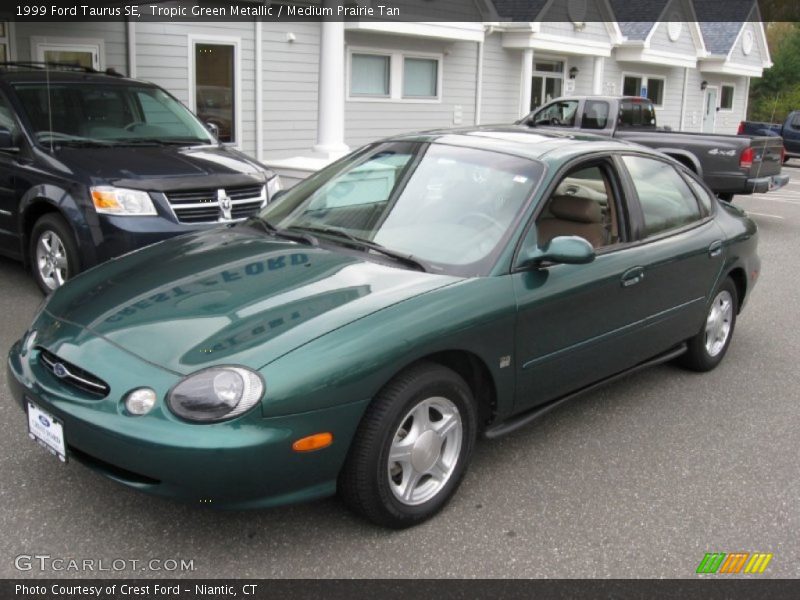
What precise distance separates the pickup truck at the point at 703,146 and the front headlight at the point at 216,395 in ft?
31.7

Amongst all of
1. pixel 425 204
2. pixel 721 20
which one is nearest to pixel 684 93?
pixel 721 20

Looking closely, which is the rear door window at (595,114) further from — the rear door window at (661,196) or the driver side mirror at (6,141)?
the driver side mirror at (6,141)

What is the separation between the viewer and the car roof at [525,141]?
411cm

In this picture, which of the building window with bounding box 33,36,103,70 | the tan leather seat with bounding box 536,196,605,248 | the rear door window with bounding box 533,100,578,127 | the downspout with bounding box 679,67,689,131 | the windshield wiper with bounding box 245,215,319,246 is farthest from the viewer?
the downspout with bounding box 679,67,689,131

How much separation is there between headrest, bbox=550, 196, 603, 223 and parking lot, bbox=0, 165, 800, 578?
3.58 feet

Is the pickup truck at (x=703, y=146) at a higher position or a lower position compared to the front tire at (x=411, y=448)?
higher

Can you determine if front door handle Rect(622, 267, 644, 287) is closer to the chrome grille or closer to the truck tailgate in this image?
the chrome grille

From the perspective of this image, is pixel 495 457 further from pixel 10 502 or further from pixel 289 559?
pixel 10 502

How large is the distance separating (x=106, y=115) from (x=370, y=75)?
9453 mm

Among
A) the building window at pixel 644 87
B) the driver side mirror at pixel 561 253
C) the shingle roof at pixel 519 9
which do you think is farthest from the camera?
the building window at pixel 644 87

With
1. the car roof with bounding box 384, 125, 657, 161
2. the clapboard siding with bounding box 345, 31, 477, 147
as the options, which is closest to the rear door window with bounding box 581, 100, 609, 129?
the clapboard siding with bounding box 345, 31, 477, 147

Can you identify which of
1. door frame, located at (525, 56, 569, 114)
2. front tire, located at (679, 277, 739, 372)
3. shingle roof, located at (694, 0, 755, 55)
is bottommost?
front tire, located at (679, 277, 739, 372)

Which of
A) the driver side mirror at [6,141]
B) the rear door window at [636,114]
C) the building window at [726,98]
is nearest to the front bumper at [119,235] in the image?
the driver side mirror at [6,141]

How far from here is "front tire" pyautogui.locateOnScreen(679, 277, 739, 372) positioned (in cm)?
515
